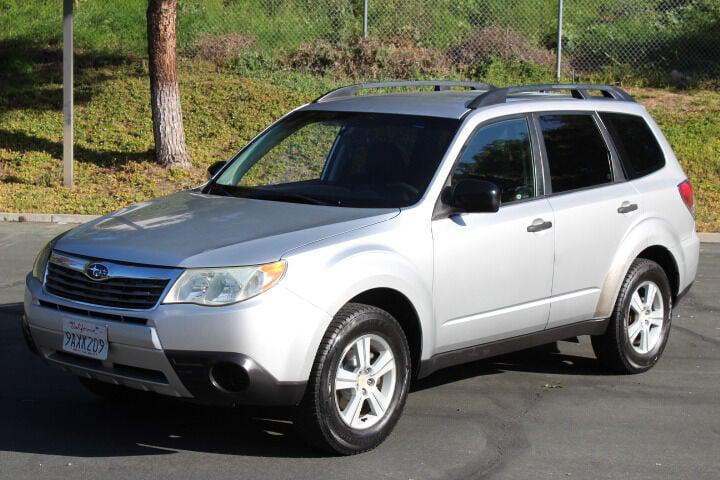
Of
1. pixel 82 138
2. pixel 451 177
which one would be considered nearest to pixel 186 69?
pixel 82 138

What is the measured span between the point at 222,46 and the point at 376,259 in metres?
16.3

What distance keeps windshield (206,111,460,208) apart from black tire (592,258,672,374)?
1671mm

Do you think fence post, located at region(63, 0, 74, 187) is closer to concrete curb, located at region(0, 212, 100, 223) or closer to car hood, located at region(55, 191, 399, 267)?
concrete curb, located at region(0, 212, 100, 223)

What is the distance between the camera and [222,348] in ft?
17.3

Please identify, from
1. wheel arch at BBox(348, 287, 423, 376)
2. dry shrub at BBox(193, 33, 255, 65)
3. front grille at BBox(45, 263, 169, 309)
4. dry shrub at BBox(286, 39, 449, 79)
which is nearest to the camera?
front grille at BBox(45, 263, 169, 309)

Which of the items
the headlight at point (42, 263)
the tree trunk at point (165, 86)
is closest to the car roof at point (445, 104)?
the headlight at point (42, 263)

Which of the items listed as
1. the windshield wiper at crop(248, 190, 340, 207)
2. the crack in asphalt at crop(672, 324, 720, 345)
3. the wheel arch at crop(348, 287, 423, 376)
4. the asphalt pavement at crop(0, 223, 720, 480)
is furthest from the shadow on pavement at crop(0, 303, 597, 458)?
the crack in asphalt at crop(672, 324, 720, 345)

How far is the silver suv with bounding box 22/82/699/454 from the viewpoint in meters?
5.35

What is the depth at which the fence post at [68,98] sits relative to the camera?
1622cm

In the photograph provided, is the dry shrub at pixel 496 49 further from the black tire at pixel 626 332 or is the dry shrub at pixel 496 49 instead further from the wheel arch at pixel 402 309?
the wheel arch at pixel 402 309

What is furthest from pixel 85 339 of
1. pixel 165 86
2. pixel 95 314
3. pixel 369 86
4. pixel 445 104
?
pixel 165 86

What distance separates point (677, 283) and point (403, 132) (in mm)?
2403

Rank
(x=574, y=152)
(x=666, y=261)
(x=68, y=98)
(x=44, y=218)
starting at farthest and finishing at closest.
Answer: (x=68, y=98) < (x=44, y=218) < (x=666, y=261) < (x=574, y=152)

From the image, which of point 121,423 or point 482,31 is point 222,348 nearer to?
point 121,423
